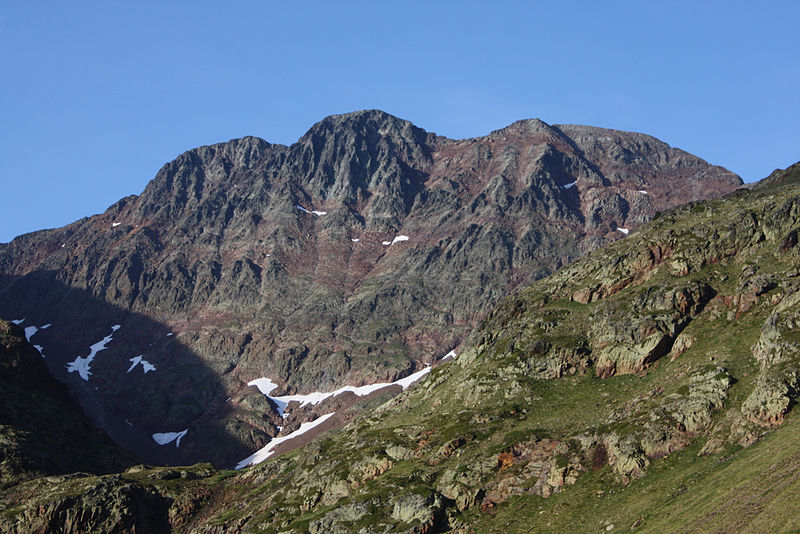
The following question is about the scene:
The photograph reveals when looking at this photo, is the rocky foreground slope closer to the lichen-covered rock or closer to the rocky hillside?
the lichen-covered rock

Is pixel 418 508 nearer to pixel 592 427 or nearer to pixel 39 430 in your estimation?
pixel 592 427

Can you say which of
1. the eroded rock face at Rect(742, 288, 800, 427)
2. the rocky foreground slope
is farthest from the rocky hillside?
the eroded rock face at Rect(742, 288, 800, 427)

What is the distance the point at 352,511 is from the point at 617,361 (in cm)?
3981

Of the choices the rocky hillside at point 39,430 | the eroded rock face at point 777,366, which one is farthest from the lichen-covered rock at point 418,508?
the rocky hillside at point 39,430

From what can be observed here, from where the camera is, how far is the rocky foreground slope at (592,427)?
5612 cm

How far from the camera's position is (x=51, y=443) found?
156875 mm

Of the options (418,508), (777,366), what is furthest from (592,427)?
(418,508)

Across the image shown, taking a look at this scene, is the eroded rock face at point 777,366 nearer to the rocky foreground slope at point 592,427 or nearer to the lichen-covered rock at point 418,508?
the rocky foreground slope at point 592,427

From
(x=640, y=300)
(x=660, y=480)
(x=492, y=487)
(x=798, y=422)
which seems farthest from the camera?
(x=640, y=300)

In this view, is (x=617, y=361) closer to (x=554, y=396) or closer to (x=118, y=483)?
(x=554, y=396)

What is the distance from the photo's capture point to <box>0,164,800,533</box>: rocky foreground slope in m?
56.1

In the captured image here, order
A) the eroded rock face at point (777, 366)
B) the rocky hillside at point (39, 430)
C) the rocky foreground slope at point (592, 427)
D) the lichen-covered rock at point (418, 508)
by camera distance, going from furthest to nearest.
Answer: the rocky hillside at point (39, 430)
the lichen-covered rock at point (418, 508)
the eroded rock face at point (777, 366)
the rocky foreground slope at point (592, 427)

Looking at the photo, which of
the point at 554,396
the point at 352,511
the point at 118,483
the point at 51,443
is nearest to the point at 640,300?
the point at 554,396

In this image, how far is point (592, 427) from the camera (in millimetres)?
71938
